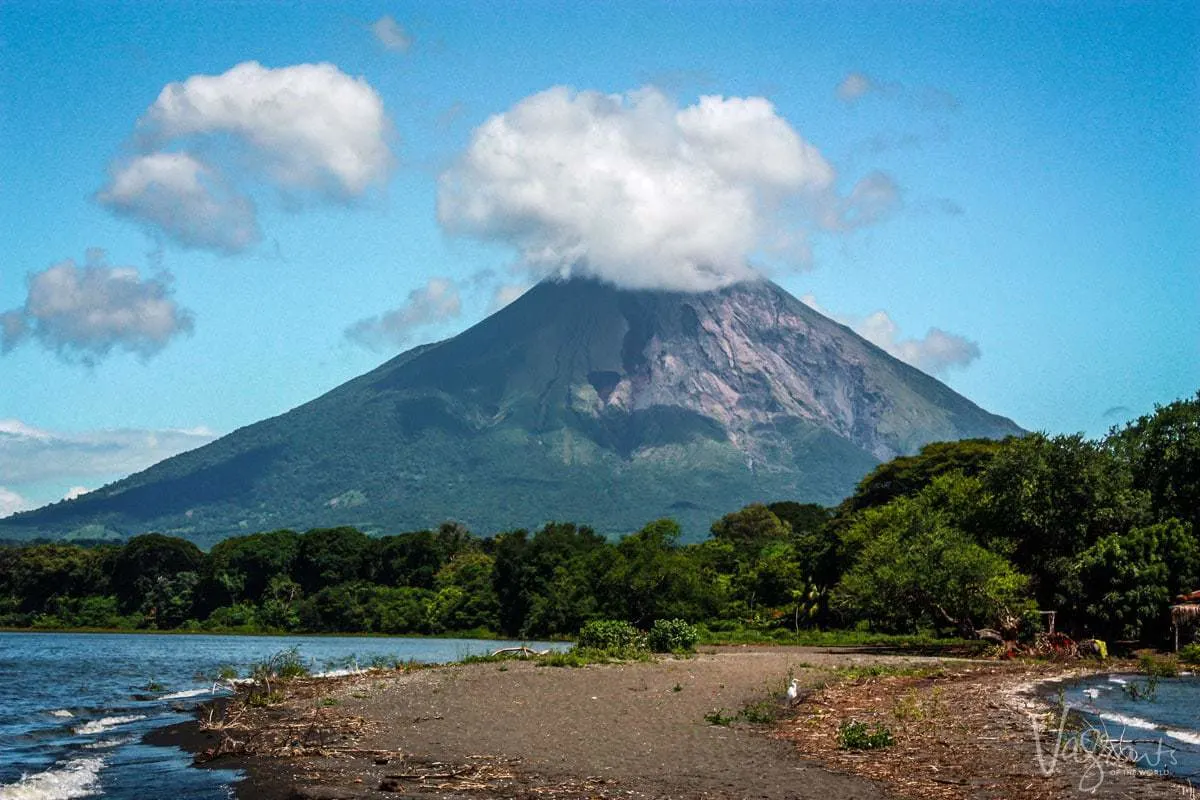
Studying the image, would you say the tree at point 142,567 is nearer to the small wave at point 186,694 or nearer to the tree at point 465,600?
the tree at point 465,600

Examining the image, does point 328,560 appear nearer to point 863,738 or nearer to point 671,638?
point 671,638

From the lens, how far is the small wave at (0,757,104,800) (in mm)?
16750

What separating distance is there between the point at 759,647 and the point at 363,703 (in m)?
31.9

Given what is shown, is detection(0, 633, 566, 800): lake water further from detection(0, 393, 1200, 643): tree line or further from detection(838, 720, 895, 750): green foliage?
detection(0, 393, 1200, 643): tree line

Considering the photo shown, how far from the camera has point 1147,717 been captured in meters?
24.1

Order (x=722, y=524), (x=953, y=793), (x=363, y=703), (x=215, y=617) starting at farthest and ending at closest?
(x=722, y=524) < (x=215, y=617) < (x=363, y=703) < (x=953, y=793)

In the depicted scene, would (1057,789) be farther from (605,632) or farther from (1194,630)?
(1194,630)

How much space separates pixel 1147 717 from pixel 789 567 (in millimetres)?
55338

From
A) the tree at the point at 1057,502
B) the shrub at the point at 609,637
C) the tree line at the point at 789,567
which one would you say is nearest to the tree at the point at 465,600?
the tree line at the point at 789,567

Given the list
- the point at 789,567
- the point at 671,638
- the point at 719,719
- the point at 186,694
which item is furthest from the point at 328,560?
the point at 719,719

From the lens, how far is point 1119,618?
1753 inches

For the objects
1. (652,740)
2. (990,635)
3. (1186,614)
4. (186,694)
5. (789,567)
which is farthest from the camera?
(789,567)

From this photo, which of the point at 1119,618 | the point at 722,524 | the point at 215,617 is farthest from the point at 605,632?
the point at 722,524

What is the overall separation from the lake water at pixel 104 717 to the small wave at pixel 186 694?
5cm
